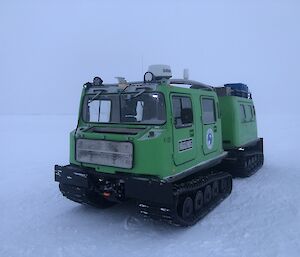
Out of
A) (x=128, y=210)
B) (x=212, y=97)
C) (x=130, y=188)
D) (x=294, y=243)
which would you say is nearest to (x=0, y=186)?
(x=128, y=210)

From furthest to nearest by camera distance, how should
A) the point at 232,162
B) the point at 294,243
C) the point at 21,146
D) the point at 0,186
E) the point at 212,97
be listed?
the point at 21,146
the point at 232,162
the point at 0,186
the point at 212,97
the point at 294,243

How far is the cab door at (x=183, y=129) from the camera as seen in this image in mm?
6500

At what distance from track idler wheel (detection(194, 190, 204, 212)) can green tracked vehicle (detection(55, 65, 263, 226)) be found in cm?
2

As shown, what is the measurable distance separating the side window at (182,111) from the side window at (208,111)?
0.80 metres

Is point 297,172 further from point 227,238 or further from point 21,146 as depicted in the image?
point 21,146

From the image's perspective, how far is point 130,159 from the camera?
6301 millimetres

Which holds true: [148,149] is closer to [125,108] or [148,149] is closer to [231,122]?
[125,108]

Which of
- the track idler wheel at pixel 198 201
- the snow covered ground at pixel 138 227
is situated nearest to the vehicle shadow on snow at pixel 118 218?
the snow covered ground at pixel 138 227

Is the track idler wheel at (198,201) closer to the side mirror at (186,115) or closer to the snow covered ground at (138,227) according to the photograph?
the snow covered ground at (138,227)

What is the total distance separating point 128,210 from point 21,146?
12.7 metres

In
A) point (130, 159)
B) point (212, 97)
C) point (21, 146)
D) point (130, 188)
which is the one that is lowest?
point (21, 146)

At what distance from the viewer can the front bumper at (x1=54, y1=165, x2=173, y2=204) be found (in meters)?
5.93

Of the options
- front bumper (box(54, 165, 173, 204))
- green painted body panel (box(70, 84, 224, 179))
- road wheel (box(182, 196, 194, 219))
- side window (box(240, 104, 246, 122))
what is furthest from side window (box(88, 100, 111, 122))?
side window (box(240, 104, 246, 122))

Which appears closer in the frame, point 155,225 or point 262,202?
point 155,225
